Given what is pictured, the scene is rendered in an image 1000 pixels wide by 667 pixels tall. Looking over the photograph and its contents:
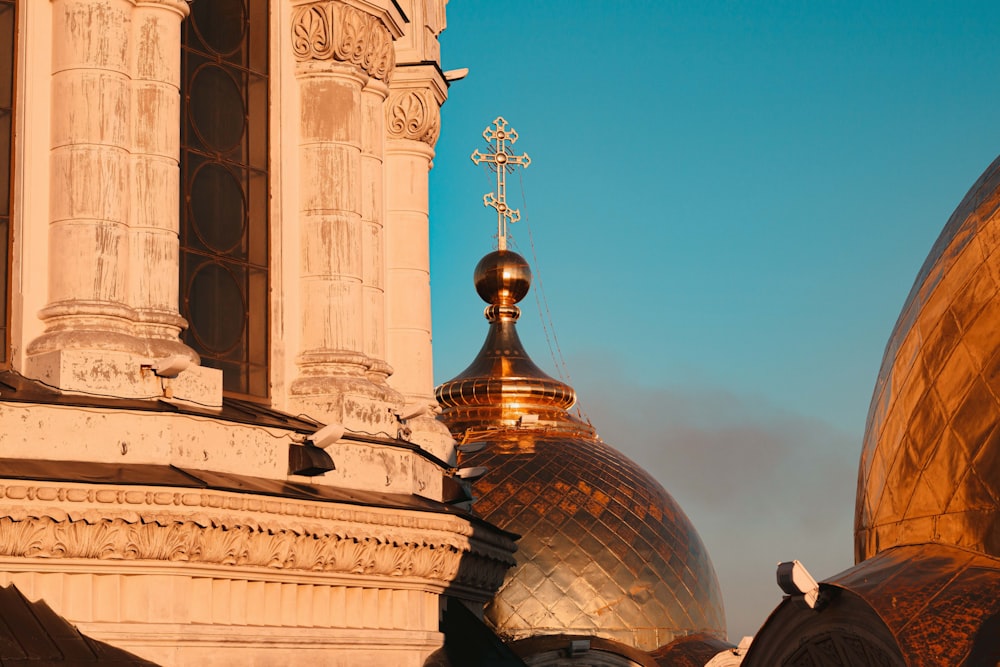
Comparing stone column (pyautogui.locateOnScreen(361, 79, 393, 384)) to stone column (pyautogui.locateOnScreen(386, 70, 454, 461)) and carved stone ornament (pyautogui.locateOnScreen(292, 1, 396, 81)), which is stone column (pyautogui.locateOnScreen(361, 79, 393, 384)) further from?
stone column (pyautogui.locateOnScreen(386, 70, 454, 461))

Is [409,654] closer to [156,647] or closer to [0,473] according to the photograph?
[156,647]

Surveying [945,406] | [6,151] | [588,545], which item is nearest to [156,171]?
[6,151]

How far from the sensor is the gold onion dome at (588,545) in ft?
120

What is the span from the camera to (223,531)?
1476cm

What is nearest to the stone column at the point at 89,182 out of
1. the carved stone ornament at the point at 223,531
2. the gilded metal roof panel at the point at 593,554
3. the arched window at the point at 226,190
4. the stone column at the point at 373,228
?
the carved stone ornament at the point at 223,531

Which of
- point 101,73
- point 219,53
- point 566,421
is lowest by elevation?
point 101,73

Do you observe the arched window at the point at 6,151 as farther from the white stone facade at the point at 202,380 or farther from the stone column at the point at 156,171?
the stone column at the point at 156,171

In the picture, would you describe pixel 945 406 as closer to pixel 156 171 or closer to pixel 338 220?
pixel 156 171

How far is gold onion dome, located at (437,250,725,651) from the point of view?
120ft

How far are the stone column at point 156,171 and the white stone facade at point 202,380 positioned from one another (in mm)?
18

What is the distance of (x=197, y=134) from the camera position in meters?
18.0

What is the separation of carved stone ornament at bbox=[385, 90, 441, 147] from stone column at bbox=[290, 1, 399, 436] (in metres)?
2.09

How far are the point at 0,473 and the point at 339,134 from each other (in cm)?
606

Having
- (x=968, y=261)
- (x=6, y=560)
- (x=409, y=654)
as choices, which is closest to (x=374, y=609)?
(x=409, y=654)
